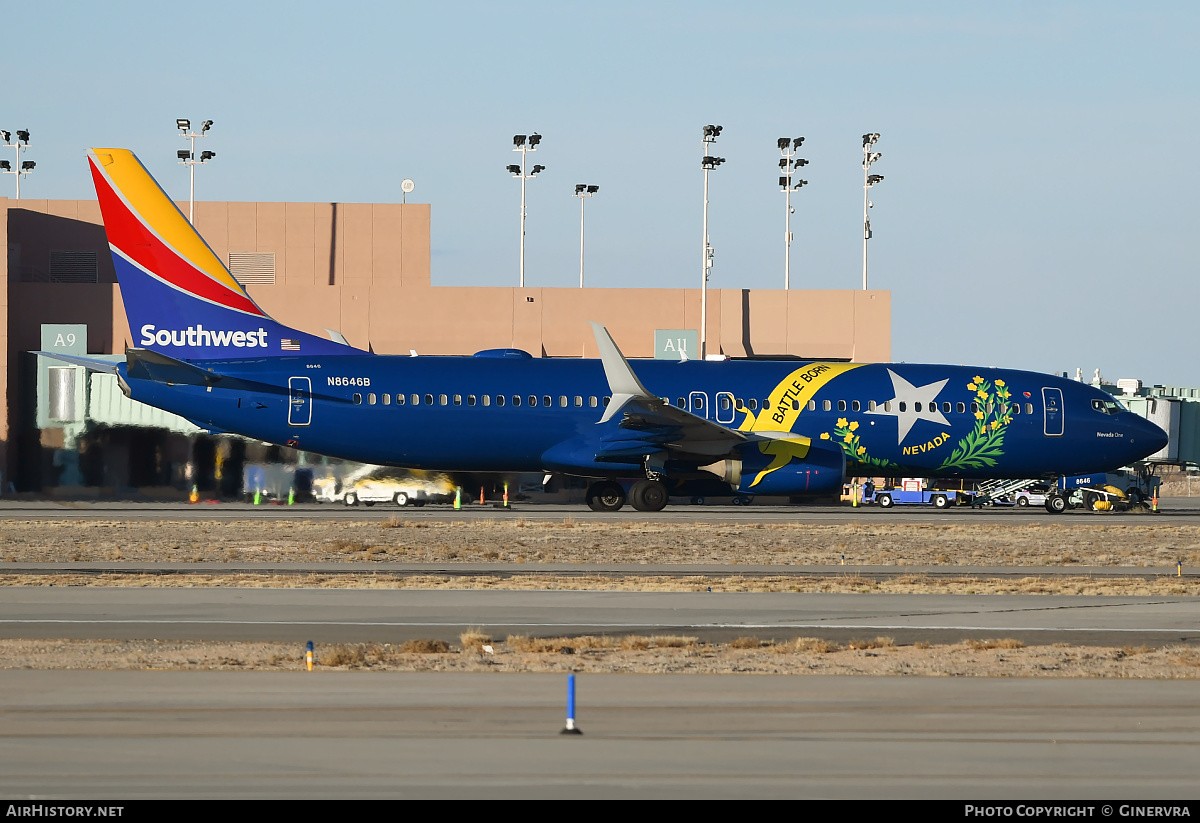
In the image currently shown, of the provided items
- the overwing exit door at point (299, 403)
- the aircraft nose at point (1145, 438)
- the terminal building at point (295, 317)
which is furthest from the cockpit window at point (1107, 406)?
the overwing exit door at point (299, 403)

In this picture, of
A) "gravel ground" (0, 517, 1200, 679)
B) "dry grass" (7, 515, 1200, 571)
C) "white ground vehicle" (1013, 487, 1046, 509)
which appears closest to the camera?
Answer: "gravel ground" (0, 517, 1200, 679)

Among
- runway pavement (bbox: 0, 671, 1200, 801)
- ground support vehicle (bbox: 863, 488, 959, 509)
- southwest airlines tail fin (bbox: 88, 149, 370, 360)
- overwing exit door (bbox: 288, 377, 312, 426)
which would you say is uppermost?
southwest airlines tail fin (bbox: 88, 149, 370, 360)

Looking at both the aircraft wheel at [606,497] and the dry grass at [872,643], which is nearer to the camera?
the dry grass at [872,643]

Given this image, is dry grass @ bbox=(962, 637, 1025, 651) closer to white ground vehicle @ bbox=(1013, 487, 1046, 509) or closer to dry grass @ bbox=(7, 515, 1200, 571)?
dry grass @ bbox=(7, 515, 1200, 571)

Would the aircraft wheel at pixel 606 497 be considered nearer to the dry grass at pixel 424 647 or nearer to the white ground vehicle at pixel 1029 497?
the white ground vehicle at pixel 1029 497

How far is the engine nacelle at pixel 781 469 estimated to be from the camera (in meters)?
38.2

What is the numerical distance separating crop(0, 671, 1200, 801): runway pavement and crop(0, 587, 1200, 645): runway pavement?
358 centimetres

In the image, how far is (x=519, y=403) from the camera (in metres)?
39.1

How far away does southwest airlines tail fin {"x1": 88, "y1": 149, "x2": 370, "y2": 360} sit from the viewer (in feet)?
128

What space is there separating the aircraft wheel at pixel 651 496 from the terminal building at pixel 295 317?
15.5 meters

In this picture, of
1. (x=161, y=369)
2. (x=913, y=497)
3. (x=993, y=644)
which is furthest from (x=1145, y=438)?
(x=161, y=369)

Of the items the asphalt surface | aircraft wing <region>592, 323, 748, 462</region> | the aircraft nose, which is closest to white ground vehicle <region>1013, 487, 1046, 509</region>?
the asphalt surface

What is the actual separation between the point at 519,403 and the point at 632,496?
4388mm

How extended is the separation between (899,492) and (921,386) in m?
20.1
